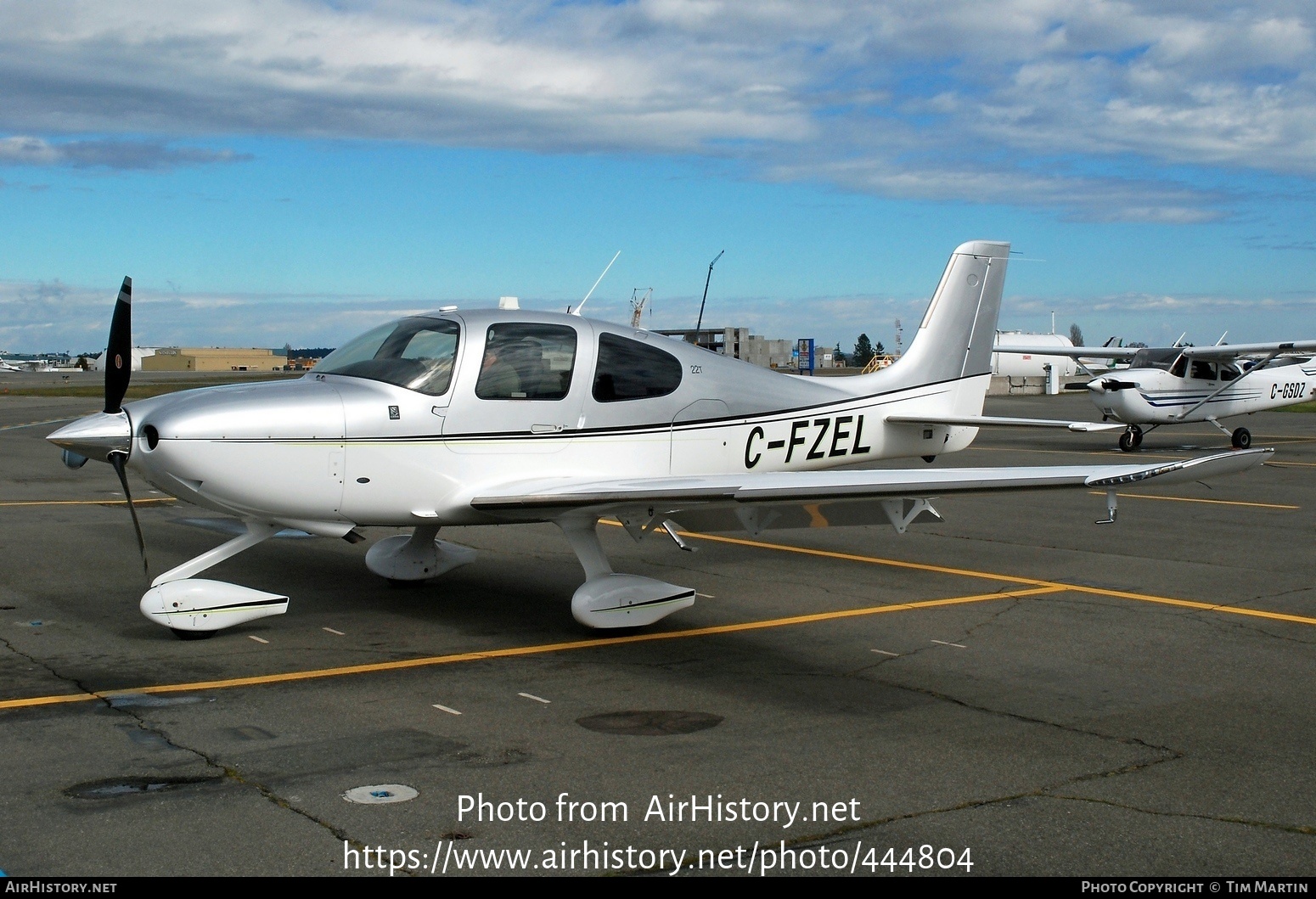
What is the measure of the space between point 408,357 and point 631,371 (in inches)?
68.5

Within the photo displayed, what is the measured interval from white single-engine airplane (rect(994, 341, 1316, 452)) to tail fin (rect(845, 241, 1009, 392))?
14571 mm

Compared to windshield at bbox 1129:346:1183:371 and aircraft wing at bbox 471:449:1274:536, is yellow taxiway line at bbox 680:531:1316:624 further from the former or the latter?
windshield at bbox 1129:346:1183:371

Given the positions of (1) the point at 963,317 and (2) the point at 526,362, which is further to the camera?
(1) the point at 963,317

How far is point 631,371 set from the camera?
9.06 m

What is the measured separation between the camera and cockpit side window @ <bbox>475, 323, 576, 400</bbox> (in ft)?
27.8

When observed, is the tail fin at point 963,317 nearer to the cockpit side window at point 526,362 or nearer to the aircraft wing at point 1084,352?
the cockpit side window at point 526,362

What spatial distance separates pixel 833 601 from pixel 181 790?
18.8 ft

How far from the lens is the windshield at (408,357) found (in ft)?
27.2

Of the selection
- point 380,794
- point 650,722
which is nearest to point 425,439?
point 650,722

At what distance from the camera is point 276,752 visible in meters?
5.49

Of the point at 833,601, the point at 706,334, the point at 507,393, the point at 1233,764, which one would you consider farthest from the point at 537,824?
the point at 706,334

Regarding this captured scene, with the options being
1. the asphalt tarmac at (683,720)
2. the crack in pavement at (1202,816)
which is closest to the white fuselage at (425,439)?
the asphalt tarmac at (683,720)

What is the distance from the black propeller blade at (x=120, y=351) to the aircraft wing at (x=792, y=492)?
2561mm

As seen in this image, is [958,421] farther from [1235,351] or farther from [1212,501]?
[1235,351]
